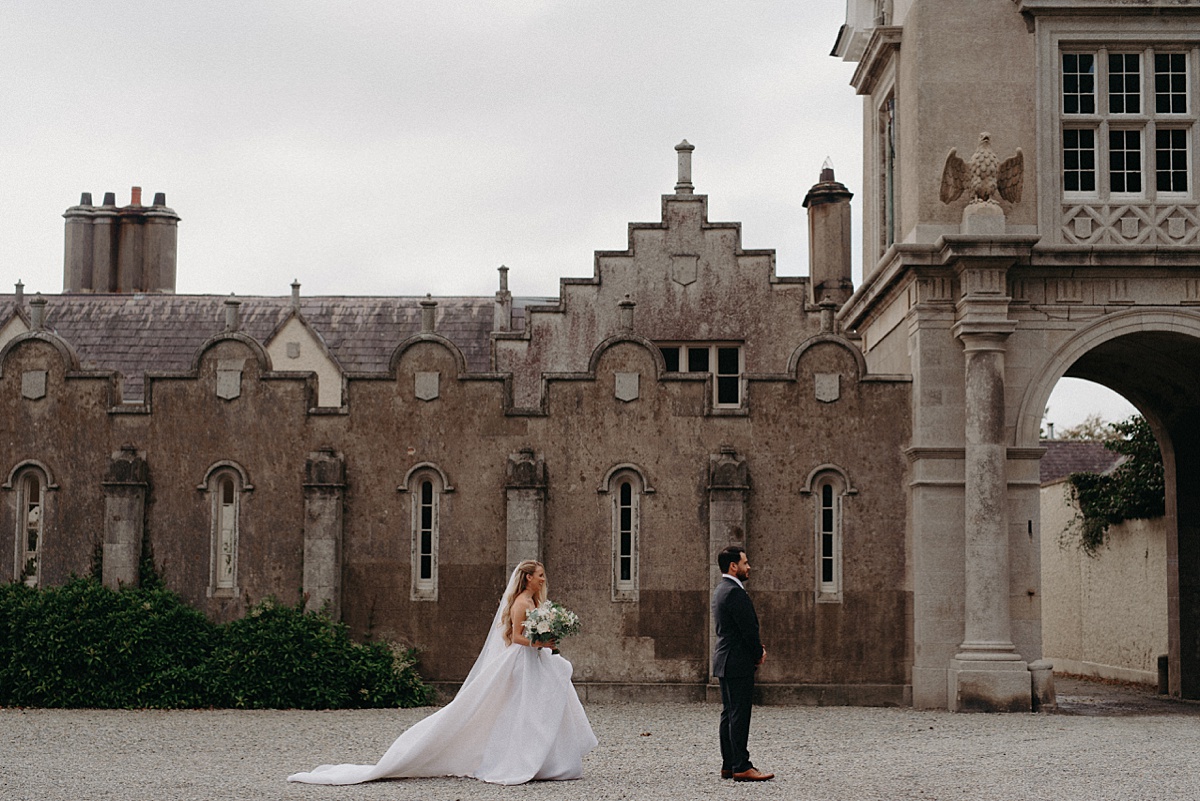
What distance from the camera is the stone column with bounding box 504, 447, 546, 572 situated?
64.6ft

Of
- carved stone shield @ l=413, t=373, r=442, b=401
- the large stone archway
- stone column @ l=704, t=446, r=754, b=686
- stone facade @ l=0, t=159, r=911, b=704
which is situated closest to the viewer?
the large stone archway

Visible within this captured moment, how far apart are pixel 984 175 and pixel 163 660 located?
1169 centimetres

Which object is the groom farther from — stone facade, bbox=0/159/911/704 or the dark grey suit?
stone facade, bbox=0/159/911/704

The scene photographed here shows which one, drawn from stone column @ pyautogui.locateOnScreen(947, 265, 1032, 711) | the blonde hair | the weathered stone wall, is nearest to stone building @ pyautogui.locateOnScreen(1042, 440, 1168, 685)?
the weathered stone wall

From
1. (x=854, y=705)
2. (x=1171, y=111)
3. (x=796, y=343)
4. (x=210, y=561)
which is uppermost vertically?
(x=1171, y=111)

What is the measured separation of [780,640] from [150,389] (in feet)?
28.7

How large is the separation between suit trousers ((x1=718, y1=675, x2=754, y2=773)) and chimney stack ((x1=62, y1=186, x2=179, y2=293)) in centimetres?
2925

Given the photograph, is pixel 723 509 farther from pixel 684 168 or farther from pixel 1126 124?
pixel 684 168

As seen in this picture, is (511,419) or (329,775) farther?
(511,419)

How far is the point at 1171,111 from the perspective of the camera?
19719 mm

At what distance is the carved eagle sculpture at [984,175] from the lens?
19250mm

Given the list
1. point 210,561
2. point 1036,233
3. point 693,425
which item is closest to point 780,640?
point 693,425

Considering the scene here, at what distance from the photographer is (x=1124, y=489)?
84.5 feet

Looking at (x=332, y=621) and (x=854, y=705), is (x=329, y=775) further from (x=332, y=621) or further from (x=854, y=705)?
(x=854, y=705)
